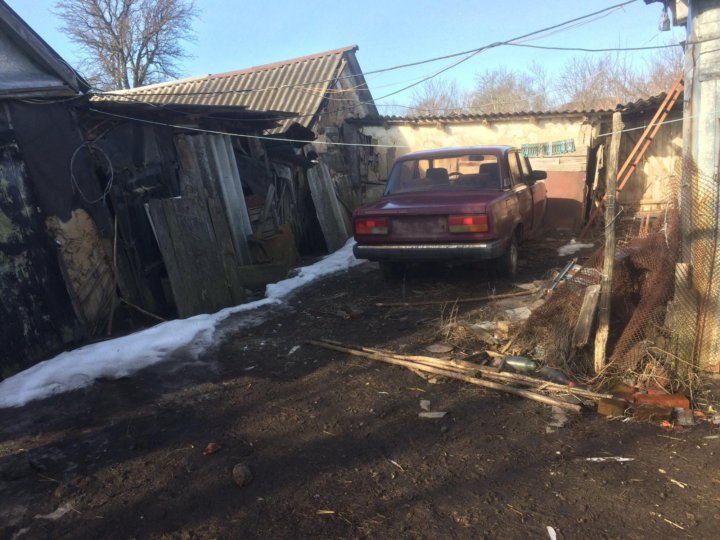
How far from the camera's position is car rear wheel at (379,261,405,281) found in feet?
23.0

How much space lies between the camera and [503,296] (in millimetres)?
5973

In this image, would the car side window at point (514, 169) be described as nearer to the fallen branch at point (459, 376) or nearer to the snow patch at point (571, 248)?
the snow patch at point (571, 248)

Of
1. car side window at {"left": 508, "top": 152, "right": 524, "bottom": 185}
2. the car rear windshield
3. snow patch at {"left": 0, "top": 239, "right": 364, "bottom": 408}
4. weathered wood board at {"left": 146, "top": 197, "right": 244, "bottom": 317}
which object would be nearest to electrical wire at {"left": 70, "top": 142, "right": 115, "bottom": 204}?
weathered wood board at {"left": 146, "top": 197, "right": 244, "bottom": 317}

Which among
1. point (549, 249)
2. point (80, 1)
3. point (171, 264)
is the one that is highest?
point (80, 1)

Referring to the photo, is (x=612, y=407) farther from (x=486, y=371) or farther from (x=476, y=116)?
(x=476, y=116)

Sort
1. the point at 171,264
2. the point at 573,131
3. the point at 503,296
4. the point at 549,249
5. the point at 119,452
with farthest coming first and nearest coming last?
the point at 573,131 < the point at 549,249 < the point at 171,264 < the point at 503,296 < the point at 119,452

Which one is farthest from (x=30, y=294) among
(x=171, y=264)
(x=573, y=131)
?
(x=573, y=131)

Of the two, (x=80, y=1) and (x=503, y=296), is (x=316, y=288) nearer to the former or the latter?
(x=503, y=296)

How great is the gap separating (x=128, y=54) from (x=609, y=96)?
24.8 m

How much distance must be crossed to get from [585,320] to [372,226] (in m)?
2.95

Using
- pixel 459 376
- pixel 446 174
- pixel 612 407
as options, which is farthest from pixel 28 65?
pixel 612 407

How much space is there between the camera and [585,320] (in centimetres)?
412

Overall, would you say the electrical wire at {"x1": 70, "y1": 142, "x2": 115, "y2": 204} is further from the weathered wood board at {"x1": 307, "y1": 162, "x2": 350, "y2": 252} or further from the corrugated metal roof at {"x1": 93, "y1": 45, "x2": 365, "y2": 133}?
the corrugated metal roof at {"x1": 93, "y1": 45, "x2": 365, "y2": 133}

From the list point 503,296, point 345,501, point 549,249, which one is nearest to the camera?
point 345,501
